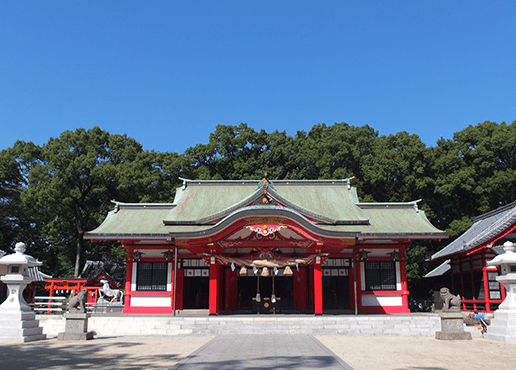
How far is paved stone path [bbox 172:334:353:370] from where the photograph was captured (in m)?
7.63

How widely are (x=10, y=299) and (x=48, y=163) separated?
73.4 feet

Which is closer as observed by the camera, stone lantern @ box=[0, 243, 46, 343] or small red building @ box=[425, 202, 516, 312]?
stone lantern @ box=[0, 243, 46, 343]

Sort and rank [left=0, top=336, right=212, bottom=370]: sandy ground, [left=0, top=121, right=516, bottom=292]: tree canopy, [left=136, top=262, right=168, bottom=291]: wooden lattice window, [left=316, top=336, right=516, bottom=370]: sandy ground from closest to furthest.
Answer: [left=316, top=336, right=516, bottom=370]: sandy ground, [left=0, top=336, right=212, bottom=370]: sandy ground, [left=136, top=262, right=168, bottom=291]: wooden lattice window, [left=0, top=121, right=516, bottom=292]: tree canopy

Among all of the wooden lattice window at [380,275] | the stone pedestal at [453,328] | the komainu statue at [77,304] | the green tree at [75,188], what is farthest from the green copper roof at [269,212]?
the green tree at [75,188]

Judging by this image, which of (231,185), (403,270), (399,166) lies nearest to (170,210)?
(231,185)

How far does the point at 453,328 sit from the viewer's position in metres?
12.1

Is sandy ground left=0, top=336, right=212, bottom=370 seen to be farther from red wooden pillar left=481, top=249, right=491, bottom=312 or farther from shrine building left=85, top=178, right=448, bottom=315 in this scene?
red wooden pillar left=481, top=249, right=491, bottom=312

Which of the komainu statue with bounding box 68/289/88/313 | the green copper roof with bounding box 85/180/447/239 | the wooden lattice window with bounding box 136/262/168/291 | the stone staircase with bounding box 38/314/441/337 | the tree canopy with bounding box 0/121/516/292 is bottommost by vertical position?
the stone staircase with bounding box 38/314/441/337

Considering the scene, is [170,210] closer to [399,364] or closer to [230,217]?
[230,217]

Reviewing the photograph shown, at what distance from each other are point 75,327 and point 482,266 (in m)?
17.3

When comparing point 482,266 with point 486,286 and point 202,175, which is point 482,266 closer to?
point 486,286

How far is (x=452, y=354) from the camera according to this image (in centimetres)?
925

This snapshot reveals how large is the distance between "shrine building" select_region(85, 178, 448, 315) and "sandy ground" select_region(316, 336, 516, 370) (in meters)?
5.29

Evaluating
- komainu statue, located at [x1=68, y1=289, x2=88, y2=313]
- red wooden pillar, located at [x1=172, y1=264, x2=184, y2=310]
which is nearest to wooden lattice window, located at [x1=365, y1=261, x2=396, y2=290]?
red wooden pillar, located at [x1=172, y1=264, x2=184, y2=310]
